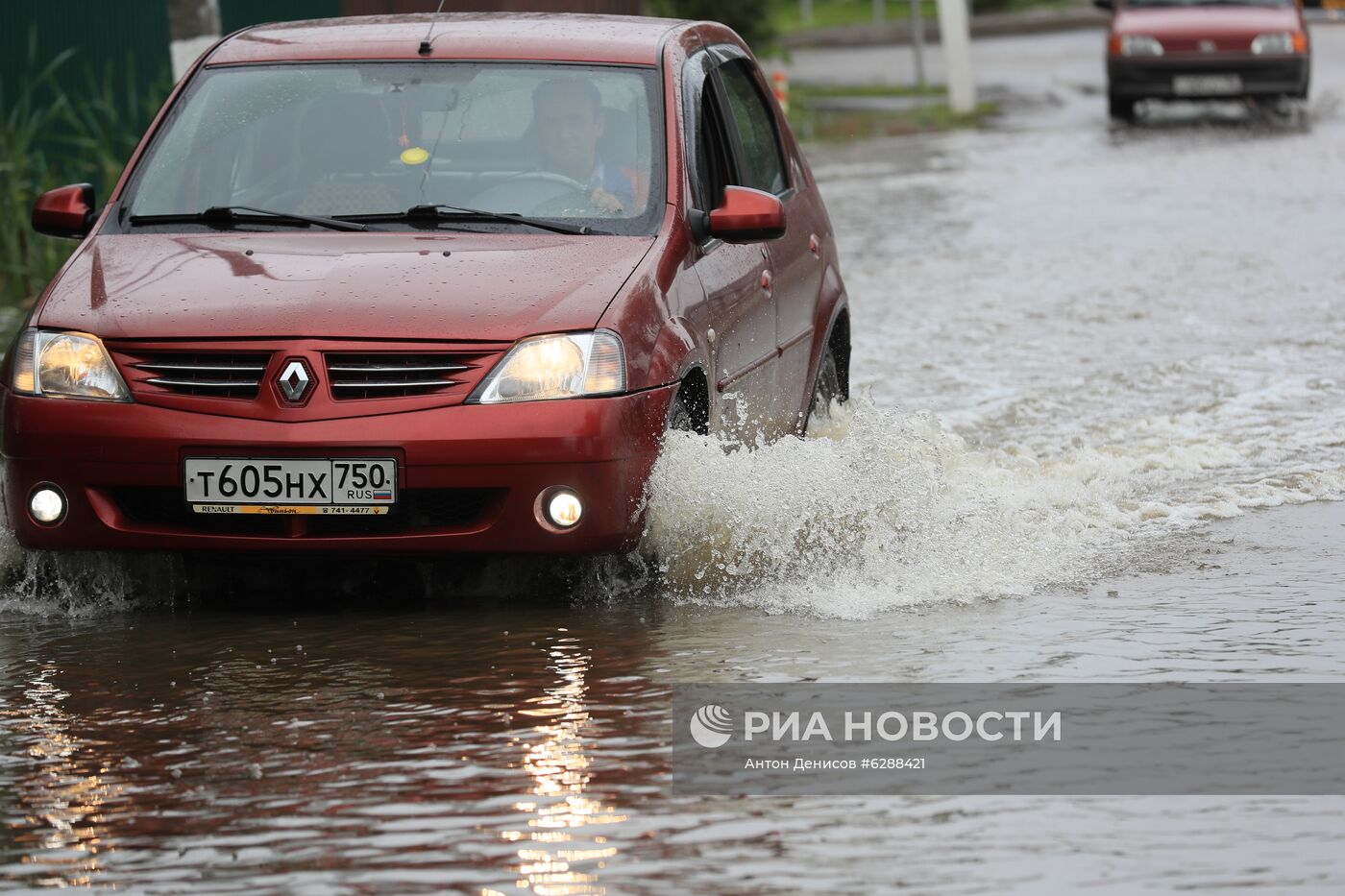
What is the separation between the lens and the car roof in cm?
779

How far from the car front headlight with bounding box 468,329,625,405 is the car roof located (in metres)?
1.52

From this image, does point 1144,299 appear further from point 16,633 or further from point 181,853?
point 181,853

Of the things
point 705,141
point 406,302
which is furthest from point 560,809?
point 705,141

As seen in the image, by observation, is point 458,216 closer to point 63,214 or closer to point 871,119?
point 63,214

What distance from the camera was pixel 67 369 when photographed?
6645 mm

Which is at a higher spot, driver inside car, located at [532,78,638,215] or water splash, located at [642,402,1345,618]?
driver inside car, located at [532,78,638,215]

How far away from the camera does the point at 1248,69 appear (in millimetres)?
26141

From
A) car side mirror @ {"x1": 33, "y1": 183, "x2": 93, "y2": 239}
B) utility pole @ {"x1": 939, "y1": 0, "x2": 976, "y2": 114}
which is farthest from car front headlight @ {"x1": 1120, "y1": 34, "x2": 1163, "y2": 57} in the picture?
car side mirror @ {"x1": 33, "y1": 183, "x2": 93, "y2": 239}

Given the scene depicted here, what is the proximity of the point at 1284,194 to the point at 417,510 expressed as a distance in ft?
45.2

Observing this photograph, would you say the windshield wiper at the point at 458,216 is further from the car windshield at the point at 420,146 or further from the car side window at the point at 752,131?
the car side window at the point at 752,131

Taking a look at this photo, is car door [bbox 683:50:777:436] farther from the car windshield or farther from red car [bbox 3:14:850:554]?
the car windshield

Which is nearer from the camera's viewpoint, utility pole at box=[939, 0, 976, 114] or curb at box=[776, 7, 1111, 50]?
utility pole at box=[939, 0, 976, 114]

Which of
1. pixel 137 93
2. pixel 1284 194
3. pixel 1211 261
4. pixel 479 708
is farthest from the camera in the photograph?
pixel 1284 194

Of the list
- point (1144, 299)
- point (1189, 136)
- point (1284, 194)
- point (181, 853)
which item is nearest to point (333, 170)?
point (181, 853)
